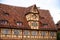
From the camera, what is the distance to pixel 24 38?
48656 millimetres

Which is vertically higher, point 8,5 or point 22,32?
point 8,5

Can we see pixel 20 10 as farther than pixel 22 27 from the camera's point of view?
Yes

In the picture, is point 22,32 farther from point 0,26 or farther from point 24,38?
point 0,26

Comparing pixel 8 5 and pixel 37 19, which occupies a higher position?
pixel 8 5

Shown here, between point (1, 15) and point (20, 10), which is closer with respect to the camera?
point (1, 15)

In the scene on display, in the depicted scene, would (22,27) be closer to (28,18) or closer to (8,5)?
(28,18)

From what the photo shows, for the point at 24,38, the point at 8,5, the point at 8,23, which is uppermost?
the point at 8,5

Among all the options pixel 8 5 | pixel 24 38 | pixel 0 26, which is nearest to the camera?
pixel 0 26

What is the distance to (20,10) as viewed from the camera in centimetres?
5294

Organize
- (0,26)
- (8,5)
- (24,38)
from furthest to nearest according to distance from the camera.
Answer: (8,5) → (24,38) → (0,26)

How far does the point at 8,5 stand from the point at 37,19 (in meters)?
7.86

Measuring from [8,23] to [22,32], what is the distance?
12.5ft

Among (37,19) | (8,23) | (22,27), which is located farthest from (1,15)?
(37,19)

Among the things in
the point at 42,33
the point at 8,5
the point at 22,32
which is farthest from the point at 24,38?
the point at 8,5
